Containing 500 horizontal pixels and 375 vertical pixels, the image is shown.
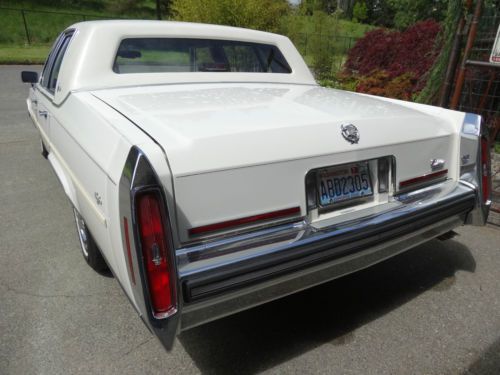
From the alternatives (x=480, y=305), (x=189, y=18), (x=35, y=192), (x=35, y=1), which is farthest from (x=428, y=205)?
(x=35, y=1)

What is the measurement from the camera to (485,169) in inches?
102

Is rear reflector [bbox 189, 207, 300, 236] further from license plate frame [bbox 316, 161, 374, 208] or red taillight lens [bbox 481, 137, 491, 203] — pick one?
red taillight lens [bbox 481, 137, 491, 203]

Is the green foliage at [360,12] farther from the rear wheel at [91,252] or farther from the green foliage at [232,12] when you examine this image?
the rear wheel at [91,252]

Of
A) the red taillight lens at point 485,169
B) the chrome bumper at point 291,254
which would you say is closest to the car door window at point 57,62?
the chrome bumper at point 291,254

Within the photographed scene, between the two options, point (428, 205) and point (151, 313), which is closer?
point (151, 313)

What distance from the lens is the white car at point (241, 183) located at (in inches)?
61.5

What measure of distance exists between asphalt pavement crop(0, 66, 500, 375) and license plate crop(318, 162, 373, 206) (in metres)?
0.85

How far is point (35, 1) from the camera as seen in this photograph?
3994 cm

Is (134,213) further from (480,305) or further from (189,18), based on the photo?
(189,18)

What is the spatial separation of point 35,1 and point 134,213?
47.9m

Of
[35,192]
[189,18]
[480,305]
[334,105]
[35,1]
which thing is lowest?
[480,305]

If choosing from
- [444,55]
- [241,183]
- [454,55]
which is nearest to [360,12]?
[444,55]

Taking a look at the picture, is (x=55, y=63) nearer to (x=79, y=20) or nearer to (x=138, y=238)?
(x=138, y=238)

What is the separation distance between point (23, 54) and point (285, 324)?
22447 millimetres
